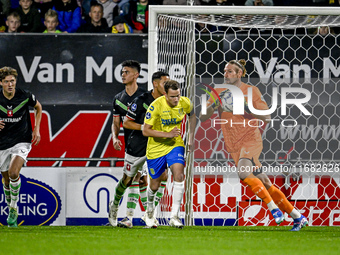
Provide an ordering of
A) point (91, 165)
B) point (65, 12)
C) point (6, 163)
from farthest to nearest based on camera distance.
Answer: point (65, 12) < point (91, 165) < point (6, 163)

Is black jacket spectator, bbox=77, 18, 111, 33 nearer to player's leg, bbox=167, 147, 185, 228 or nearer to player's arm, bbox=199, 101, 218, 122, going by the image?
player's arm, bbox=199, 101, 218, 122

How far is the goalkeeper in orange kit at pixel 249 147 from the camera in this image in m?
6.74

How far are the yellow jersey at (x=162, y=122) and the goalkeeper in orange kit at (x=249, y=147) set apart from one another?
0.69 metres

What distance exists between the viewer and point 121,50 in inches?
377

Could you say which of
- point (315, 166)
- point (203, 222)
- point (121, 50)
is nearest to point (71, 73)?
point (121, 50)

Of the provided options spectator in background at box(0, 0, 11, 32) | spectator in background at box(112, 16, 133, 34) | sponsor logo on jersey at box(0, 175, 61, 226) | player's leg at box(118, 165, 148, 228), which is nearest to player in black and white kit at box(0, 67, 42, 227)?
sponsor logo on jersey at box(0, 175, 61, 226)

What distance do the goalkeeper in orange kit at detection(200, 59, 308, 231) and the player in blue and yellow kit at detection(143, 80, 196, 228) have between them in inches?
25.7

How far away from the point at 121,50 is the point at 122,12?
1.32m

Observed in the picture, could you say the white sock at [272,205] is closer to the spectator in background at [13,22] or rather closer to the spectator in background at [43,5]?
the spectator in background at [13,22]

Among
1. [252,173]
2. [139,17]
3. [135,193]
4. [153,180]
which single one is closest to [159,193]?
[135,193]

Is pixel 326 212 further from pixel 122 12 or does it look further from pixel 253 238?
pixel 122 12

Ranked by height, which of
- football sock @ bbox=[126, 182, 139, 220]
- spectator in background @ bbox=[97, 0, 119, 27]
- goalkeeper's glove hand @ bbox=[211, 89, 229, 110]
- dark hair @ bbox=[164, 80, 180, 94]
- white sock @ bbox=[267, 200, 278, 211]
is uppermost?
spectator in background @ bbox=[97, 0, 119, 27]

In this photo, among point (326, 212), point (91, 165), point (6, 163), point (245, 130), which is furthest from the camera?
point (91, 165)

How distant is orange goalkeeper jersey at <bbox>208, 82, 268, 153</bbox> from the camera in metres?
7.09
